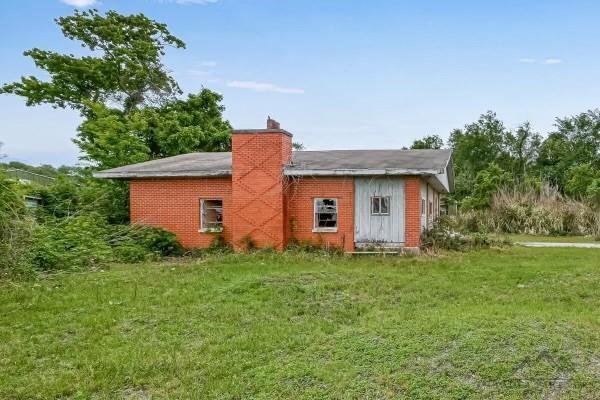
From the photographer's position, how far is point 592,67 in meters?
22.3

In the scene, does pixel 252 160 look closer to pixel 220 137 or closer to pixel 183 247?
pixel 183 247

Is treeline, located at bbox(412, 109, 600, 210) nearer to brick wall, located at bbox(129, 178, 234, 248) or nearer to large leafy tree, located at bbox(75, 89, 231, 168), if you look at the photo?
large leafy tree, located at bbox(75, 89, 231, 168)

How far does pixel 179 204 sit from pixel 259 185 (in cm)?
302

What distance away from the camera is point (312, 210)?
17.0m

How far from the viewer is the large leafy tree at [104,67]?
1190 inches

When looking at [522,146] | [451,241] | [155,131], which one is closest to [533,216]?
[451,241]

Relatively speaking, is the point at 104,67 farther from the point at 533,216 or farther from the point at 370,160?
the point at 533,216

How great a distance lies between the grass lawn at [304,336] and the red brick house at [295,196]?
14.9 feet

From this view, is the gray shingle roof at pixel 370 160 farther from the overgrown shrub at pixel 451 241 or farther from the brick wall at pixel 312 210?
the overgrown shrub at pixel 451 241

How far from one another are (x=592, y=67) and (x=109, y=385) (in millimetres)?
22923

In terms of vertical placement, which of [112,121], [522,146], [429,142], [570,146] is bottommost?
[112,121]

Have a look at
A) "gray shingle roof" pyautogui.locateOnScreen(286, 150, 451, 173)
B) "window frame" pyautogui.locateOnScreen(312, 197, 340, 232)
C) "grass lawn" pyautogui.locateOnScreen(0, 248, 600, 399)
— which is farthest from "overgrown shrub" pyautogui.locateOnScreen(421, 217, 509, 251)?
"grass lawn" pyautogui.locateOnScreen(0, 248, 600, 399)

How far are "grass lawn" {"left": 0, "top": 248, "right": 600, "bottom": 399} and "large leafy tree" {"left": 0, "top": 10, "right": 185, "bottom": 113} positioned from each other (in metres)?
A: 21.6

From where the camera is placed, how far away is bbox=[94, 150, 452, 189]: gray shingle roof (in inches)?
632
